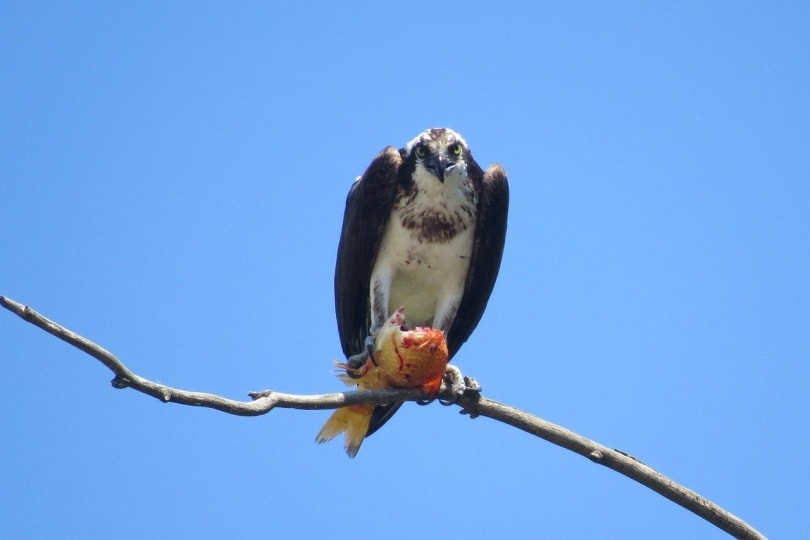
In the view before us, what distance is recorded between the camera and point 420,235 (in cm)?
821

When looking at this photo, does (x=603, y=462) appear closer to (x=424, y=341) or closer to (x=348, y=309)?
(x=424, y=341)

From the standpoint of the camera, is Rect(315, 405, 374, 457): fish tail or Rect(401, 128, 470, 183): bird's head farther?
Rect(401, 128, 470, 183): bird's head

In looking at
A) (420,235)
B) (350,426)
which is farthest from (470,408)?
(420,235)

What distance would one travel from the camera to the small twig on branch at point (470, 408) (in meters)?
4.64

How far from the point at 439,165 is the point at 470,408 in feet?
7.55

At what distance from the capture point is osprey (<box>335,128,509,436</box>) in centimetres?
822

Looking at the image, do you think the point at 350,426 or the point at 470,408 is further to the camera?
the point at 350,426

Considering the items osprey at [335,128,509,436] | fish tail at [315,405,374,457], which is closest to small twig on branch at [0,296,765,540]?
fish tail at [315,405,374,457]

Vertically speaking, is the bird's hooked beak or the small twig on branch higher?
the bird's hooked beak

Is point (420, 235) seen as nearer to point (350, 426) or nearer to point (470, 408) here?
point (350, 426)

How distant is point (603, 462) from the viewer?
5852 mm

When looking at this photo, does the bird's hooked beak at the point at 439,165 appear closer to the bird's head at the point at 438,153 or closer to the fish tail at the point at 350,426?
the bird's head at the point at 438,153

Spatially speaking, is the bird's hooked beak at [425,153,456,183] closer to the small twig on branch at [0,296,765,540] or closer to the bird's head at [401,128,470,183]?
the bird's head at [401,128,470,183]

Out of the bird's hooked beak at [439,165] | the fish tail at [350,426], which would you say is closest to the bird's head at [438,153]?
the bird's hooked beak at [439,165]
